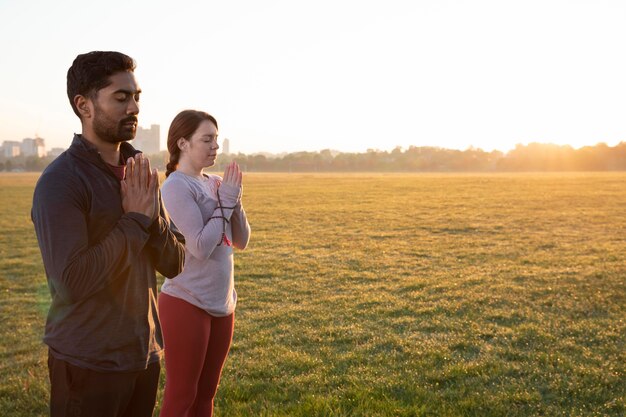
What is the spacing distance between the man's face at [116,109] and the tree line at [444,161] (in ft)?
400

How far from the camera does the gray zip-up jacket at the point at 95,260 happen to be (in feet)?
6.97

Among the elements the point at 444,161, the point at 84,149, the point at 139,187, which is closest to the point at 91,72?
the point at 84,149

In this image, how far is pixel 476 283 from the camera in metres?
10.6

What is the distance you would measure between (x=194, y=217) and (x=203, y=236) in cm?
14

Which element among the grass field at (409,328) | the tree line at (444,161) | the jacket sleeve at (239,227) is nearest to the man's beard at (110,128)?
the jacket sleeve at (239,227)

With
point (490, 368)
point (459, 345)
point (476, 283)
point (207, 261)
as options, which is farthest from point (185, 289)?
point (476, 283)

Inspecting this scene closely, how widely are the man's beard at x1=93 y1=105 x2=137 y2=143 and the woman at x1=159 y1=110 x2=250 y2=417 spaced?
0.91m

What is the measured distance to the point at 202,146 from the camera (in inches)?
134

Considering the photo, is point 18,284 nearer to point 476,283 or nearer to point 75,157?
point 476,283

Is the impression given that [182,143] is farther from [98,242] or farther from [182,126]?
[98,242]

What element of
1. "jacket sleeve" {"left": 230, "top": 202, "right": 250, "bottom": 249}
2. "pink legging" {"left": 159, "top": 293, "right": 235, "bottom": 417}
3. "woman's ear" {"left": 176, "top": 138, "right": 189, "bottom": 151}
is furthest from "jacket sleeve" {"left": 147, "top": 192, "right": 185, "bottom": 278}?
"woman's ear" {"left": 176, "top": 138, "right": 189, "bottom": 151}

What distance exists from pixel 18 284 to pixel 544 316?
33.2 feet

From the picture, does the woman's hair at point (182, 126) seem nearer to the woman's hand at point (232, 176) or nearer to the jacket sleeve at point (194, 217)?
the jacket sleeve at point (194, 217)

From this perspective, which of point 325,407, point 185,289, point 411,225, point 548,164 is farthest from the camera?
point 548,164
